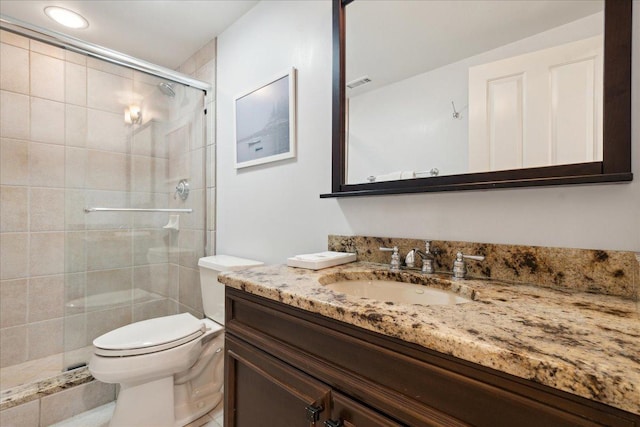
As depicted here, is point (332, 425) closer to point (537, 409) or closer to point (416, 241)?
point (537, 409)

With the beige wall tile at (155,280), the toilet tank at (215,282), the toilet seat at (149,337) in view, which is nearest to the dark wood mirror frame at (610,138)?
the toilet tank at (215,282)

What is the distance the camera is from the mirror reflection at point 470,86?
0.74 m

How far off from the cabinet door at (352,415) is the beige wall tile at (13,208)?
2.30 meters

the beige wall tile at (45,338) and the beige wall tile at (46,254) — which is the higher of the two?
the beige wall tile at (46,254)

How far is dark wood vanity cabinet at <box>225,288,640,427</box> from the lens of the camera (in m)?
0.40

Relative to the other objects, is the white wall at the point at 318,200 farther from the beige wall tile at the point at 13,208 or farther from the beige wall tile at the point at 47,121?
the beige wall tile at the point at 13,208

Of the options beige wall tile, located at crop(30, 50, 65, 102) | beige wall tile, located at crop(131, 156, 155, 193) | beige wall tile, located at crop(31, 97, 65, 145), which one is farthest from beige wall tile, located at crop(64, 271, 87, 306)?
beige wall tile, located at crop(30, 50, 65, 102)

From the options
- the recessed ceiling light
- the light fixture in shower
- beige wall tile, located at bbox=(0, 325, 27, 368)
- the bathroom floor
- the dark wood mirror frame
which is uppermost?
the recessed ceiling light

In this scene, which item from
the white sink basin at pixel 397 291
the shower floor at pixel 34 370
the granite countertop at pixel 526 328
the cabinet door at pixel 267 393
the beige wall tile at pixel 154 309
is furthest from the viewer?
the beige wall tile at pixel 154 309

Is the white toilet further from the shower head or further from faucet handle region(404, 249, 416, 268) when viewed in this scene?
the shower head

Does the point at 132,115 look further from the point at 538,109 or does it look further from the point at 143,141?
the point at 538,109

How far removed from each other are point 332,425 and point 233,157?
1591 mm

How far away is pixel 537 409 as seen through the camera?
15.5 inches

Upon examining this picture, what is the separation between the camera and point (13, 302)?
1.79 meters
